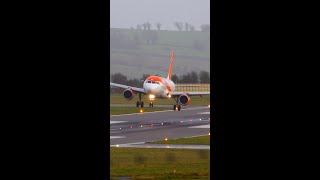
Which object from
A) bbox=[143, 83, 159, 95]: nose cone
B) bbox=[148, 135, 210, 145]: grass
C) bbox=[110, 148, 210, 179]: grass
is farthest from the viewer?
bbox=[143, 83, 159, 95]: nose cone

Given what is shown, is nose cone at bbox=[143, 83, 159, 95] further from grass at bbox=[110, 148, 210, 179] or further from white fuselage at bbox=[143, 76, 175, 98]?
grass at bbox=[110, 148, 210, 179]

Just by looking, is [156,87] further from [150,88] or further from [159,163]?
[159,163]

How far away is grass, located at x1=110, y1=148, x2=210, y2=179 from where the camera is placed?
1250 centimetres

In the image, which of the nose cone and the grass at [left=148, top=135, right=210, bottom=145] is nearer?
the grass at [left=148, top=135, right=210, bottom=145]

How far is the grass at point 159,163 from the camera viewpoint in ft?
41.0

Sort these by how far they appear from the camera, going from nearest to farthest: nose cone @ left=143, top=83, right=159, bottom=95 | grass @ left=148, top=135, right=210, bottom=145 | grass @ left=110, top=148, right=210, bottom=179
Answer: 1. grass @ left=110, top=148, right=210, bottom=179
2. grass @ left=148, top=135, right=210, bottom=145
3. nose cone @ left=143, top=83, right=159, bottom=95

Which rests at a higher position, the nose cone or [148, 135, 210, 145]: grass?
the nose cone

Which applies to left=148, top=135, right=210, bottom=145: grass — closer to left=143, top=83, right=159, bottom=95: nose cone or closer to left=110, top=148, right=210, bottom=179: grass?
left=110, top=148, right=210, bottom=179: grass

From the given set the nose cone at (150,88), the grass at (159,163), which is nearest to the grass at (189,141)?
the grass at (159,163)

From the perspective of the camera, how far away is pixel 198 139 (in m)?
23.0

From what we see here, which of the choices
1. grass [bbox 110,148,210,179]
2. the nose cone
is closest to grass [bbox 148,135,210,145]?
grass [bbox 110,148,210,179]
